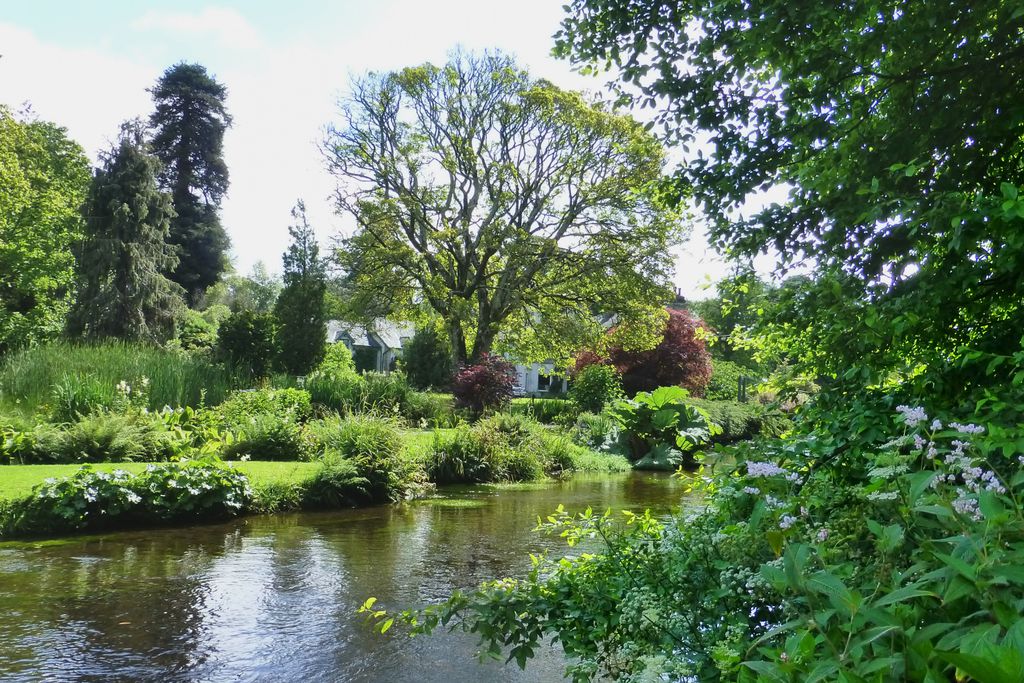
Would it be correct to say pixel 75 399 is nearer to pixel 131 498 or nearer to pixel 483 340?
pixel 131 498

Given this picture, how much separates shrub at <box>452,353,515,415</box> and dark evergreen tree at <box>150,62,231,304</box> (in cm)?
2747

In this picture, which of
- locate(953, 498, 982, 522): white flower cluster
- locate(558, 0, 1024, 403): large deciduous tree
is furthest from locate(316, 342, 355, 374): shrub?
locate(953, 498, 982, 522): white flower cluster

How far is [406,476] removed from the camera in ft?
37.7

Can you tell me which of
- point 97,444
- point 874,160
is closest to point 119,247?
point 97,444

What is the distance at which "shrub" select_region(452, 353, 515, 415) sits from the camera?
19781mm

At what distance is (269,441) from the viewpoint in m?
12.4

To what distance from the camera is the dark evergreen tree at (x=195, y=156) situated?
4241 cm

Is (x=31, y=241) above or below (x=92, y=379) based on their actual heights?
above

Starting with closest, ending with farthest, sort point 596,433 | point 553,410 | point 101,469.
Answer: point 101,469, point 596,433, point 553,410

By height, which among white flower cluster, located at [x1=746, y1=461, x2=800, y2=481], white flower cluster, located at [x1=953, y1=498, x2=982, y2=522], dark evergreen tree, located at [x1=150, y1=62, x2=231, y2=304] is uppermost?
dark evergreen tree, located at [x1=150, y1=62, x2=231, y2=304]

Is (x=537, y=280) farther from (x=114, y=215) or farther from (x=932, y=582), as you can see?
(x=932, y=582)

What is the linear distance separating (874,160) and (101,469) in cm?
906

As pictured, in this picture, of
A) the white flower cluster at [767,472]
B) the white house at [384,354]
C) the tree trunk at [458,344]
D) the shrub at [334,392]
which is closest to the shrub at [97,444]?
the shrub at [334,392]

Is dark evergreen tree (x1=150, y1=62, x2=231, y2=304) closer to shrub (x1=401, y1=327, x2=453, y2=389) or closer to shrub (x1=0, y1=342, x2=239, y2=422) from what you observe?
shrub (x1=401, y1=327, x2=453, y2=389)
